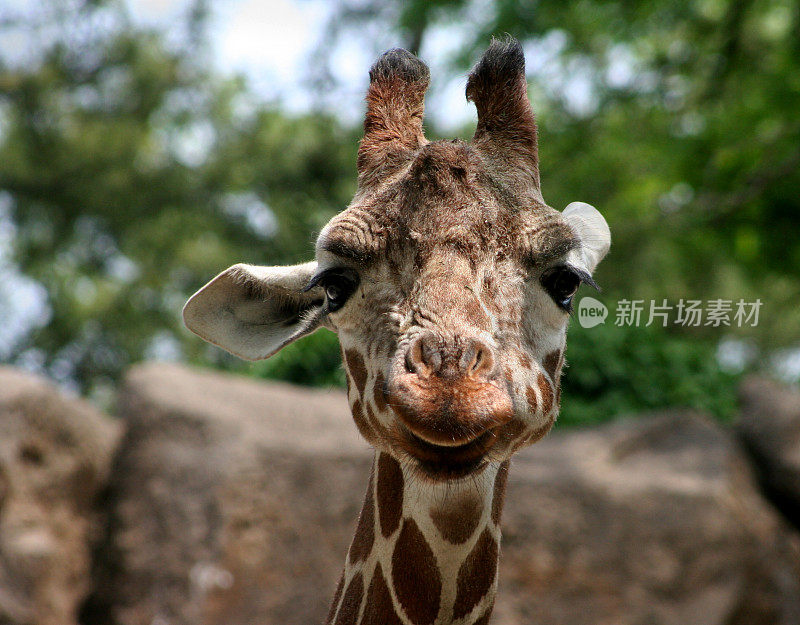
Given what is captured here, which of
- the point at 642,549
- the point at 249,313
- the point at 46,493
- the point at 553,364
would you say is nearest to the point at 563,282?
the point at 553,364

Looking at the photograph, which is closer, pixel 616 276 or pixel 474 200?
pixel 474 200

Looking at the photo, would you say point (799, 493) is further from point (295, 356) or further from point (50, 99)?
point (50, 99)

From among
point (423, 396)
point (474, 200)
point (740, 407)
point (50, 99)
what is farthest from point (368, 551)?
point (50, 99)

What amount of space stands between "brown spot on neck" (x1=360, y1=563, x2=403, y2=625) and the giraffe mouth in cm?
58

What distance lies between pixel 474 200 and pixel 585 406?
631cm

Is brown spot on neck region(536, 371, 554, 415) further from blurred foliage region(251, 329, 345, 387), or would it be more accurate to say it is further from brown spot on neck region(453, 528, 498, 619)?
blurred foliage region(251, 329, 345, 387)

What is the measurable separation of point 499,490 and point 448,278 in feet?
2.36

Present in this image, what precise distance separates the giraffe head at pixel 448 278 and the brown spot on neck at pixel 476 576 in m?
0.38

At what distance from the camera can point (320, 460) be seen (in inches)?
262

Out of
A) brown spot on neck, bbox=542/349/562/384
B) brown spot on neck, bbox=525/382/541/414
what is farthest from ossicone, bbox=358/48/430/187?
brown spot on neck, bbox=525/382/541/414

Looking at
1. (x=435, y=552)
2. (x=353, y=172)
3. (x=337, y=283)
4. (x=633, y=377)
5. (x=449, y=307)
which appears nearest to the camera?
(x=449, y=307)

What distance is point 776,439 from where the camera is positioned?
281 inches

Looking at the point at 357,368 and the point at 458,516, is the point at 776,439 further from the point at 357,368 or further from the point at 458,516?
the point at 357,368

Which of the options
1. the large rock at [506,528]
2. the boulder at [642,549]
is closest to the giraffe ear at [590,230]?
the boulder at [642,549]
